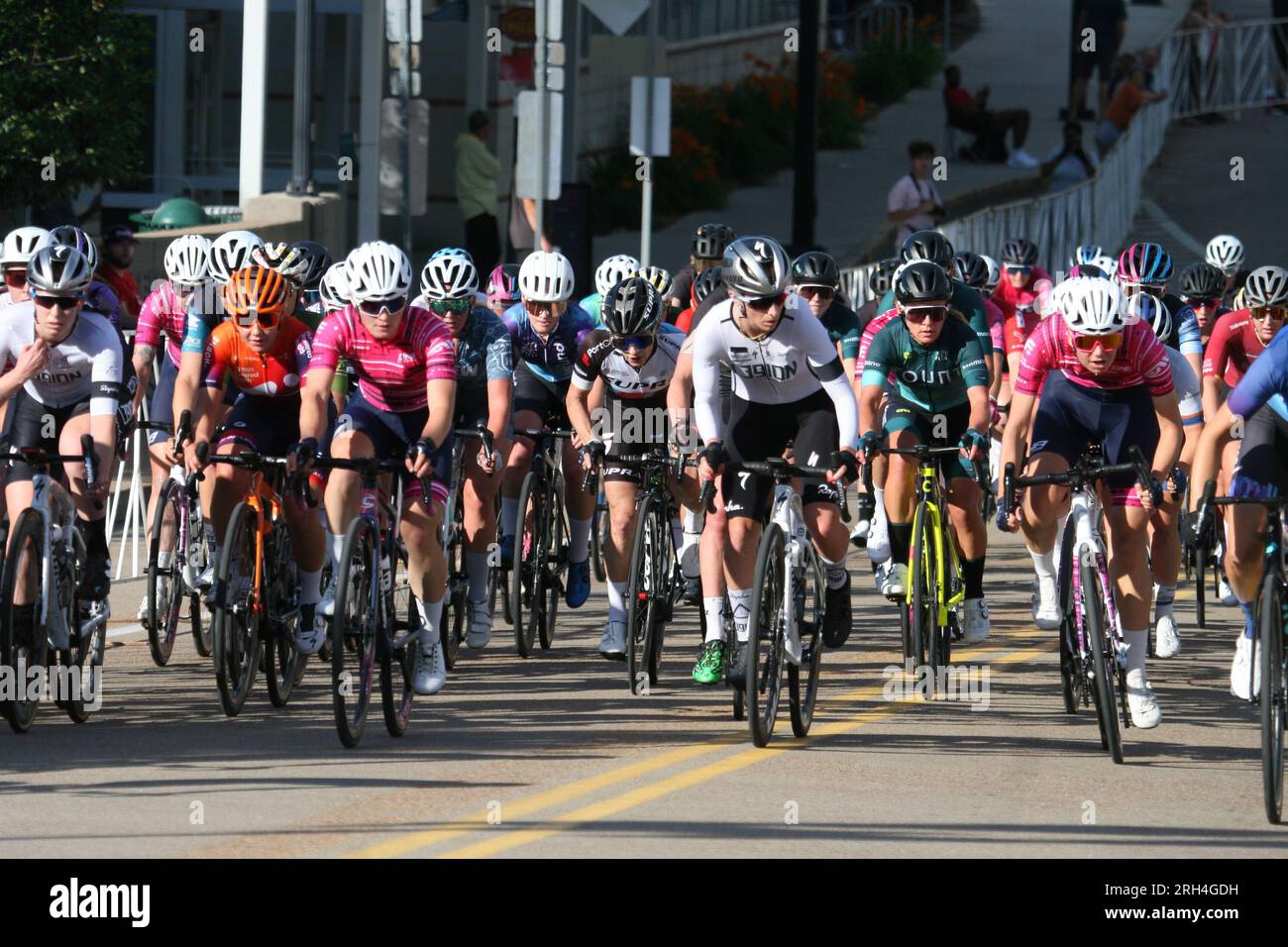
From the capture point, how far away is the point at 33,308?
10797 millimetres

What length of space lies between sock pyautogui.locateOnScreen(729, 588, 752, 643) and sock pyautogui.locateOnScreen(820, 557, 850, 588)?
983mm

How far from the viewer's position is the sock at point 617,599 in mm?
12508

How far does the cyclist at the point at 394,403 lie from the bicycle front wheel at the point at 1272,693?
10.8 feet

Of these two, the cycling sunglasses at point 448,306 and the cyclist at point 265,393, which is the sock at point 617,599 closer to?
the cycling sunglasses at point 448,306

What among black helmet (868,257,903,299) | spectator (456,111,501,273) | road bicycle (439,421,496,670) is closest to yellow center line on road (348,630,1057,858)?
road bicycle (439,421,496,670)

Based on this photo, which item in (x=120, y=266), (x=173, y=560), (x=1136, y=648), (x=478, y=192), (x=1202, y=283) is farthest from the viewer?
(x=478, y=192)

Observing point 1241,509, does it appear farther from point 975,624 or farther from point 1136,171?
point 1136,171

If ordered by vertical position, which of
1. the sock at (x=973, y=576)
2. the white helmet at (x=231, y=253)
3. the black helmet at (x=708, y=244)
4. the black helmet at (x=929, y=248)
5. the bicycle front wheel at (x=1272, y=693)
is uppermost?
the black helmet at (x=708, y=244)

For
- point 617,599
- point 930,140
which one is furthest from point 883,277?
point 930,140

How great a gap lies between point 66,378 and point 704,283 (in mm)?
4770

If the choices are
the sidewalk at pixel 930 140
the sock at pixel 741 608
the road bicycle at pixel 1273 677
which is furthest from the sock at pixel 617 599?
the sidewalk at pixel 930 140

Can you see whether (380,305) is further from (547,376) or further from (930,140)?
(930,140)

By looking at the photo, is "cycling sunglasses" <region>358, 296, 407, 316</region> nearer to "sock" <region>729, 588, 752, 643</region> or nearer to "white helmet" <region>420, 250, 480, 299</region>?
"white helmet" <region>420, 250, 480, 299</region>

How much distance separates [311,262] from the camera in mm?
13430
